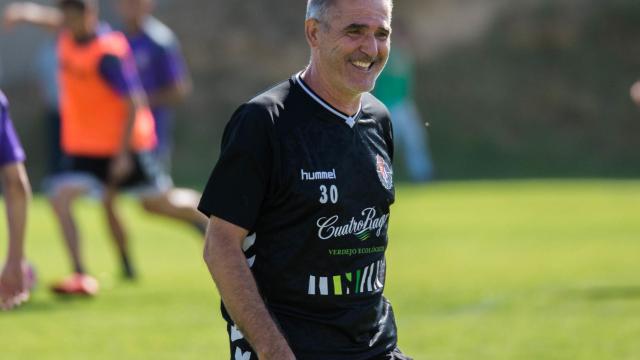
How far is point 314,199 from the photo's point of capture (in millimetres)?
4910

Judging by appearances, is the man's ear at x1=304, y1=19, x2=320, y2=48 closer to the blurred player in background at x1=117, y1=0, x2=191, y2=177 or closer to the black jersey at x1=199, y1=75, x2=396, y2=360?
the black jersey at x1=199, y1=75, x2=396, y2=360

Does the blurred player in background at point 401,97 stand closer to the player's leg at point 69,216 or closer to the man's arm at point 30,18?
the man's arm at point 30,18

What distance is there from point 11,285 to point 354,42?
6.63 feet

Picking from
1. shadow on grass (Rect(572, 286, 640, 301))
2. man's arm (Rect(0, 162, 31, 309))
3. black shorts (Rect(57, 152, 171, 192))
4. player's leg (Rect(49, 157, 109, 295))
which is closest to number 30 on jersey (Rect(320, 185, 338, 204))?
man's arm (Rect(0, 162, 31, 309))

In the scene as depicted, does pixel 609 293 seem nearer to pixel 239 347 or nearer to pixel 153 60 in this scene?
pixel 153 60

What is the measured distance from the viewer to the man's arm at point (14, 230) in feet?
20.0

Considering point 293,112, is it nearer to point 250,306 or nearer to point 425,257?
point 250,306

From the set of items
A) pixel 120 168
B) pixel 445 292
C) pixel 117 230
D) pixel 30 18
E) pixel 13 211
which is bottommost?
pixel 445 292

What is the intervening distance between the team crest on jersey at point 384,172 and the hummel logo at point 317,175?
24cm

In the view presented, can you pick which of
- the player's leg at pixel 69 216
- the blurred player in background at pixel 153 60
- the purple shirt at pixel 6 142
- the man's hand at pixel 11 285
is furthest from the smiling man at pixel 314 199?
the blurred player in background at pixel 153 60

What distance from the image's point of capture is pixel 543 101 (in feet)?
105

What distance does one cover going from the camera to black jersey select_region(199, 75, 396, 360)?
477 cm

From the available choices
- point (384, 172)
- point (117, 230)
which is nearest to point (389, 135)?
point (384, 172)

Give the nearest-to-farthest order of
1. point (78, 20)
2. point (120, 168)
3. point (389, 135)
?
point (389, 135) < point (78, 20) < point (120, 168)
